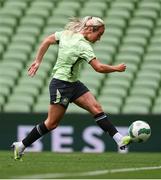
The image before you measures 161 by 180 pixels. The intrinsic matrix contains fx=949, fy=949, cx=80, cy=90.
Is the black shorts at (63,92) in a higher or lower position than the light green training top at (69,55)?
lower

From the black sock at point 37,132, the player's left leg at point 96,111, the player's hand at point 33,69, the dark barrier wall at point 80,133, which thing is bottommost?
the dark barrier wall at point 80,133

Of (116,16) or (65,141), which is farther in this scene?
(116,16)

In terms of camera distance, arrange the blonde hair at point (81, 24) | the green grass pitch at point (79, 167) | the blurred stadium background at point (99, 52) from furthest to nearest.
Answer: the blurred stadium background at point (99, 52) < the blonde hair at point (81, 24) < the green grass pitch at point (79, 167)

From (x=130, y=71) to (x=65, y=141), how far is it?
138 inches

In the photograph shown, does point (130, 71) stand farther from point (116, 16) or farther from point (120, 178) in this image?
point (120, 178)

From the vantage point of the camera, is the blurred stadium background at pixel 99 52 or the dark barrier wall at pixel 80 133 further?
the blurred stadium background at pixel 99 52

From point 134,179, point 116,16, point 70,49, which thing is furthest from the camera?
point 116,16

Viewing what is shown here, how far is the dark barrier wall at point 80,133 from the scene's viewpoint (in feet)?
54.4

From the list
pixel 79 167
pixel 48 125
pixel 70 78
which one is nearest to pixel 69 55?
pixel 70 78

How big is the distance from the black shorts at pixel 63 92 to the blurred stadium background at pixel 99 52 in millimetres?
4550

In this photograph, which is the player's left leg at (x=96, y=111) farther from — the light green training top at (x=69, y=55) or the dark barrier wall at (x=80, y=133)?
the dark barrier wall at (x=80, y=133)

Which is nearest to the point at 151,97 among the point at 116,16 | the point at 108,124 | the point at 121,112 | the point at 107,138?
the point at 121,112

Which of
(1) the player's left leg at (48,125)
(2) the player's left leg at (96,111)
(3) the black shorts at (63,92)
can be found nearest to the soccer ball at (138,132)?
(2) the player's left leg at (96,111)

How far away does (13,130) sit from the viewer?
16.9m
